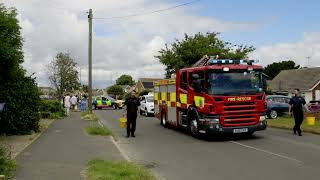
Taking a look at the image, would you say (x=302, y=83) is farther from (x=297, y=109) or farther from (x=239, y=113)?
(x=239, y=113)

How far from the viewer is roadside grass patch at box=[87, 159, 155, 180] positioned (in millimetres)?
9078

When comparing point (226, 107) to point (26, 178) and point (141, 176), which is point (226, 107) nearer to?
point (141, 176)

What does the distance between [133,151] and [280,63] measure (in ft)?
297

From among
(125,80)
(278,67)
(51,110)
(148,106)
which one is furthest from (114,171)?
(125,80)

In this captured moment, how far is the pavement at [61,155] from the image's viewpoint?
9.43 meters

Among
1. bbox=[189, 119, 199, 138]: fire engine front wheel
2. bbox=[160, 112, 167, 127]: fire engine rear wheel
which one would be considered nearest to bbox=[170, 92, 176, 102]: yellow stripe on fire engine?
bbox=[160, 112, 167, 127]: fire engine rear wheel

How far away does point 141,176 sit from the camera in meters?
9.24

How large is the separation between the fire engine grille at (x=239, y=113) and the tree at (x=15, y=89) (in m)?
6.95

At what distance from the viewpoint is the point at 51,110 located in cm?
3112

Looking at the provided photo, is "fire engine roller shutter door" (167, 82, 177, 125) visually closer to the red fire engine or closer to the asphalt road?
the asphalt road

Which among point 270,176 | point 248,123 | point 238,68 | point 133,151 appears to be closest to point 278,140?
point 248,123

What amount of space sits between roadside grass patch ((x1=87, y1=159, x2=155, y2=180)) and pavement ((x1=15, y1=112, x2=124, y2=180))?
224 millimetres

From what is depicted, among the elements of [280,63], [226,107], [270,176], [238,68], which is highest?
[280,63]

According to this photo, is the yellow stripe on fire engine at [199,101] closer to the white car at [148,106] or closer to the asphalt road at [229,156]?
the asphalt road at [229,156]
